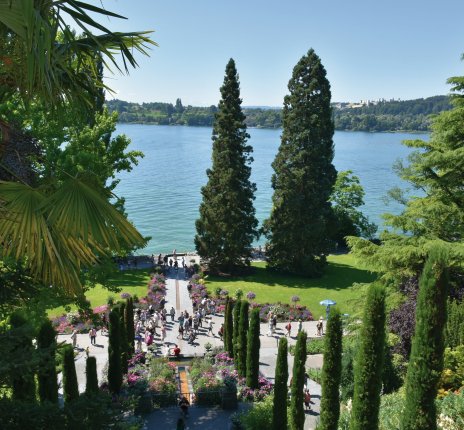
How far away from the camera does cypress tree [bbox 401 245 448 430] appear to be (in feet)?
25.1

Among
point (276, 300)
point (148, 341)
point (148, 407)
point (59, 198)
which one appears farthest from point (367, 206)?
point (59, 198)

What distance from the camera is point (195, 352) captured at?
955 inches

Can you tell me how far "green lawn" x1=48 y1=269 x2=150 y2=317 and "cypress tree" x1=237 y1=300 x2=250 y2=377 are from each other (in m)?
12.0

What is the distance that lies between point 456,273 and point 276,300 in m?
17.1

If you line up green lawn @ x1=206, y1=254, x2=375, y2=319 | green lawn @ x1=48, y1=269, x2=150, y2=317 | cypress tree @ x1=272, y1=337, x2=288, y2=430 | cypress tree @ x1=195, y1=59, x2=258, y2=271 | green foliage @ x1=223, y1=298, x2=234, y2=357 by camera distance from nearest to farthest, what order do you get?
cypress tree @ x1=272, y1=337, x2=288, y2=430 < green foliage @ x1=223, y1=298, x2=234, y2=357 < green lawn @ x1=48, y1=269, x2=150, y2=317 < green lawn @ x1=206, y1=254, x2=375, y2=319 < cypress tree @ x1=195, y1=59, x2=258, y2=271

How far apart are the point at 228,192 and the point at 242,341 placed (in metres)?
18.4

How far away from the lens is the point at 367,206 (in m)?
77.9

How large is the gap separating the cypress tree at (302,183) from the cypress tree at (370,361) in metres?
28.4

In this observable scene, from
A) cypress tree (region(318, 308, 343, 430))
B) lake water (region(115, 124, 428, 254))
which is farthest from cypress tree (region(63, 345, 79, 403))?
lake water (region(115, 124, 428, 254))

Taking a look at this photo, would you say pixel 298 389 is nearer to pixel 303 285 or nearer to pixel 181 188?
pixel 303 285

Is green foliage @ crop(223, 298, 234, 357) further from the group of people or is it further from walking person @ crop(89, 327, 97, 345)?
walking person @ crop(89, 327, 97, 345)

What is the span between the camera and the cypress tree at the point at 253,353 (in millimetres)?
19163

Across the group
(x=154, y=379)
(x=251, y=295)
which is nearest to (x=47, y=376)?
(x=154, y=379)

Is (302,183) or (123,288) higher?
(302,183)
